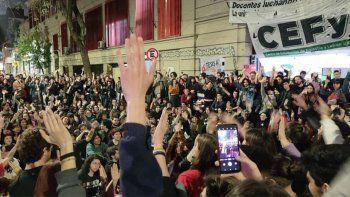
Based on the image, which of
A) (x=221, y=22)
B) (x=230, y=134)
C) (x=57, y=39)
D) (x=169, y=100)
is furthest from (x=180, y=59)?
(x=57, y=39)

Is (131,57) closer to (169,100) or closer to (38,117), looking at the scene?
(38,117)

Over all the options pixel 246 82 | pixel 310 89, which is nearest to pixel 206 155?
pixel 310 89

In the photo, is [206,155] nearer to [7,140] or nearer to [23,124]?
[7,140]

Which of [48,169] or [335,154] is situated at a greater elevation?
[335,154]

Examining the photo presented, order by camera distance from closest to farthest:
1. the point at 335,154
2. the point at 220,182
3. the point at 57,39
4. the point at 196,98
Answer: the point at 335,154
the point at 220,182
the point at 196,98
the point at 57,39

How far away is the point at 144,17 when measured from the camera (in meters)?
20.9

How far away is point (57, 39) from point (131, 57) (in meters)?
38.6

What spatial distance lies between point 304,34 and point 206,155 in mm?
9411

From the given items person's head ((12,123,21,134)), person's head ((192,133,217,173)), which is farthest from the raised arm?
person's head ((12,123,21,134))

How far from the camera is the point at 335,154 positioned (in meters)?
2.06

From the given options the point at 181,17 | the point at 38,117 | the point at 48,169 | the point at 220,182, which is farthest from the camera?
the point at 181,17

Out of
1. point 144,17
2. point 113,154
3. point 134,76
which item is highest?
point 144,17

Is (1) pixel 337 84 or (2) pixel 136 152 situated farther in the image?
(1) pixel 337 84

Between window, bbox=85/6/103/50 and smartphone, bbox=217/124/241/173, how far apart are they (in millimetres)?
26008
